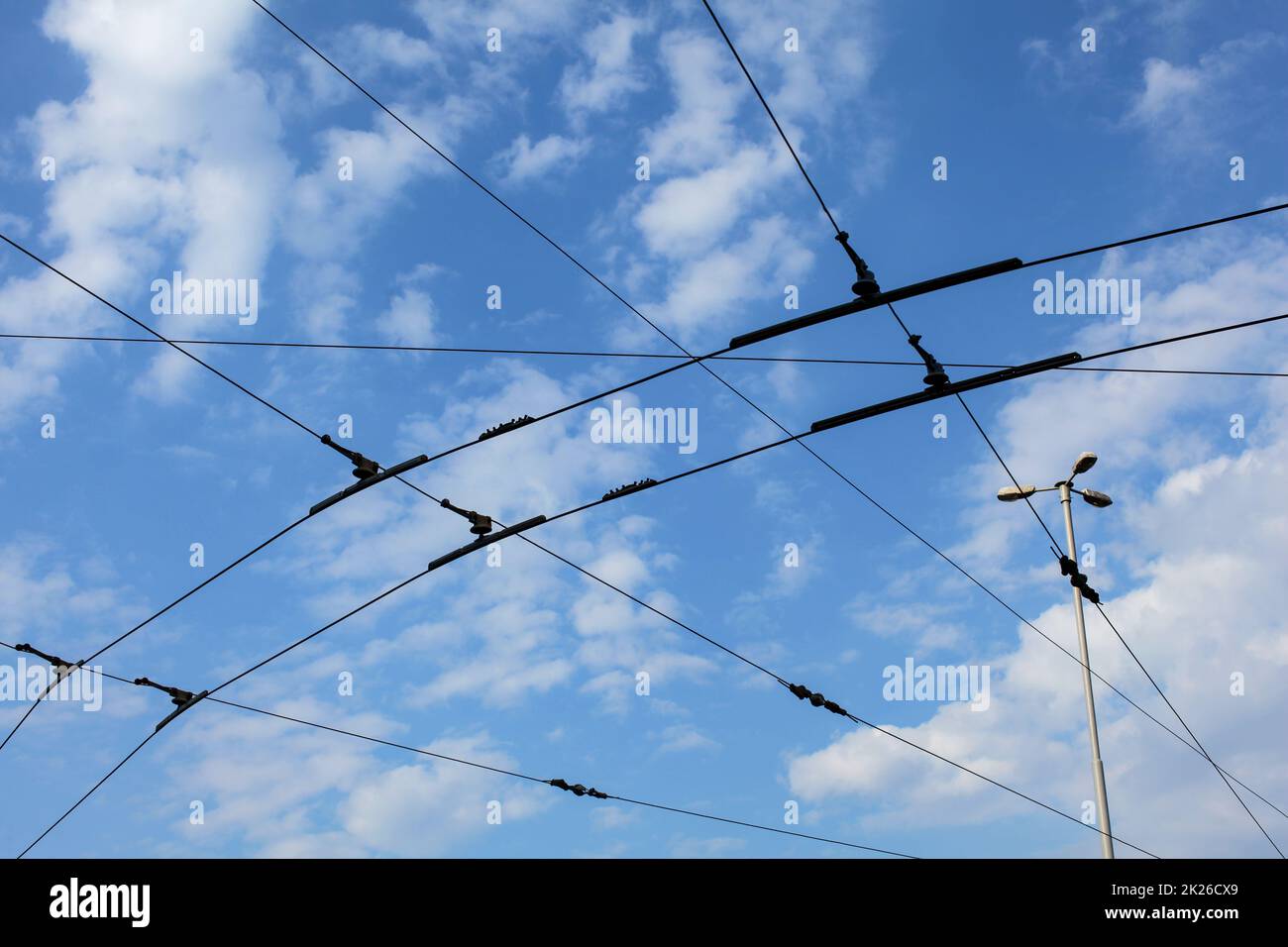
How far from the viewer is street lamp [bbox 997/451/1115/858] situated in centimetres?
2081

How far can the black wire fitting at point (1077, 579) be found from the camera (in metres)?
22.4

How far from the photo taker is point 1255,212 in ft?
34.2

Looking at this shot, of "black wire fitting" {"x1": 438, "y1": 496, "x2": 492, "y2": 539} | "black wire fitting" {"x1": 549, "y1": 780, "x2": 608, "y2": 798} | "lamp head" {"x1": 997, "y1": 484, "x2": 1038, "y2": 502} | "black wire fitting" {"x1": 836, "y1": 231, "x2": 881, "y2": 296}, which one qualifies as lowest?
"black wire fitting" {"x1": 549, "y1": 780, "x2": 608, "y2": 798}

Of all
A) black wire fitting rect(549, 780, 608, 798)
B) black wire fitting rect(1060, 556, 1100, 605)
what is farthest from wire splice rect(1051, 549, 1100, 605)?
black wire fitting rect(549, 780, 608, 798)

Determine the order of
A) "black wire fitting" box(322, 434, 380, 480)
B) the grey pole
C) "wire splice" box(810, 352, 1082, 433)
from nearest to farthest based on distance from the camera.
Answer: "wire splice" box(810, 352, 1082, 433) < "black wire fitting" box(322, 434, 380, 480) < the grey pole

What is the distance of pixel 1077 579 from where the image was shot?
22.5m

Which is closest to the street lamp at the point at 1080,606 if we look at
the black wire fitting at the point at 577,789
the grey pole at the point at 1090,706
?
the grey pole at the point at 1090,706

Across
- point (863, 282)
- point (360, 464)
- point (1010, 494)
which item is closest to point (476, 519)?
point (360, 464)

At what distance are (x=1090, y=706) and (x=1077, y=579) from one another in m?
2.60

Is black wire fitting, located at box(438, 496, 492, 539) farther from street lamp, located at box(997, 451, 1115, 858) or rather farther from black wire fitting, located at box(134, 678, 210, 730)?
street lamp, located at box(997, 451, 1115, 858)

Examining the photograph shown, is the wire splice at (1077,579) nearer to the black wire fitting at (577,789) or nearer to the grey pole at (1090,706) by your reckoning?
the grey pole at (1090,706)
